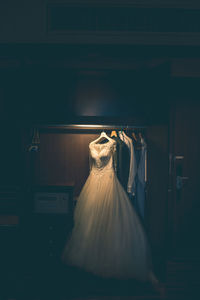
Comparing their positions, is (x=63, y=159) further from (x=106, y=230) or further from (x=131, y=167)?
(x=106, y=230)

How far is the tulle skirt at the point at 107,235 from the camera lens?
2590mm

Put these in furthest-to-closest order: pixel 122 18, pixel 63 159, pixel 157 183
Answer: pixel 63 159
pixel 122 18
pixel 157 183

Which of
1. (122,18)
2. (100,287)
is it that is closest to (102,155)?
(100,287)

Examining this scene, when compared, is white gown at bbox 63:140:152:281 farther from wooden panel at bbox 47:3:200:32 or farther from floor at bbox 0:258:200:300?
wooden panel at bbox 47:3:200:32

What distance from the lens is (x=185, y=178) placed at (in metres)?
2.57

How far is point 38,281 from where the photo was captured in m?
2.66

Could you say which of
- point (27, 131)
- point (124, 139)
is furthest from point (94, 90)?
point (27, 131)

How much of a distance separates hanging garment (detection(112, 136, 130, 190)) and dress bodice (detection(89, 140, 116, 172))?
5 cm

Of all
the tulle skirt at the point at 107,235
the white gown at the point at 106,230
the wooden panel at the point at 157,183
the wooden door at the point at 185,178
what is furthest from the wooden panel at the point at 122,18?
the tulle skirt at the point at 107,235

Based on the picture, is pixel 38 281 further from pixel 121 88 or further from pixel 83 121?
pixel 121 88

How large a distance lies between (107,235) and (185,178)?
108 centimetres

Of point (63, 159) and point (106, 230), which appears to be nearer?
point (106, 230)

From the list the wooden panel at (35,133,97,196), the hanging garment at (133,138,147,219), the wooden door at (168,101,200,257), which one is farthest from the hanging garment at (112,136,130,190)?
the wooden door at (168,101,200,257)

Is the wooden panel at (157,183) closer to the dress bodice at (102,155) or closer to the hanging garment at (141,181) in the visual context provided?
the hanging garment at (141,181)
